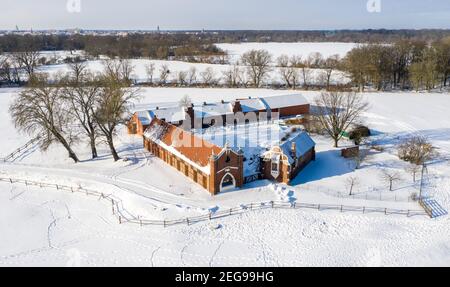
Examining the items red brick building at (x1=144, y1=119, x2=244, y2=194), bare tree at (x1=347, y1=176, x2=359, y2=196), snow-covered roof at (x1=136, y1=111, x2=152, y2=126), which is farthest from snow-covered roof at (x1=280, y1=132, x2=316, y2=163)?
snow-covered roof at (x1=136, y1=111, x2=152, y2=126)

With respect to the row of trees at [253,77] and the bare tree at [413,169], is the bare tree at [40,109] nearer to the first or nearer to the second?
the bare tree at [413,169]

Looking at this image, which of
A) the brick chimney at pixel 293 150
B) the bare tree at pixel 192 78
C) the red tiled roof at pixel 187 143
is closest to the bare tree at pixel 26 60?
the bare tree at pixel 192 78

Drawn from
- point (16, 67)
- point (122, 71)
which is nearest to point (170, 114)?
point (122, 71)

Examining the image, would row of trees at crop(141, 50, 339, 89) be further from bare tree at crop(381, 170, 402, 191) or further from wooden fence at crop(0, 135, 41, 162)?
bare tree at crop(381, 170, 402, 191)

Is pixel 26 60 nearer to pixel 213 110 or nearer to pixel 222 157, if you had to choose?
pixel 213 110

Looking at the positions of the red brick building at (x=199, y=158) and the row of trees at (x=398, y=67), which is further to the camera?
the row of trees at (x=398, y=67)

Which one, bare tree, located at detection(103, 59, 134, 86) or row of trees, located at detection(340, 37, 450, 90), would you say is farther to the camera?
row of trees, located at detection(340, 37, 450, 90)
